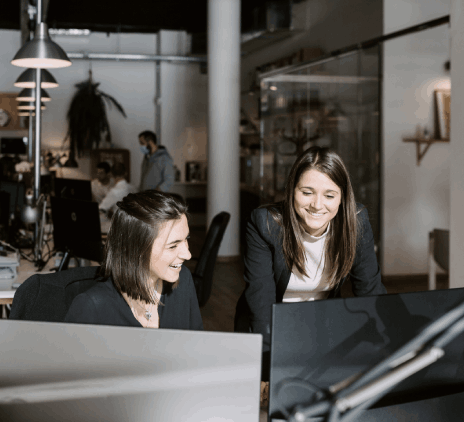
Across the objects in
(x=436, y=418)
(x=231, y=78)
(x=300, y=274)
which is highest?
(x=231, y=78)

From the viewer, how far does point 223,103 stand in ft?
25.5

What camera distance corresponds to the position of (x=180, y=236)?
1.54 metres

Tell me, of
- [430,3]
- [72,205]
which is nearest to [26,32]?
[430,3]

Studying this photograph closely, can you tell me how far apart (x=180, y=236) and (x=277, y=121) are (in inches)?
227

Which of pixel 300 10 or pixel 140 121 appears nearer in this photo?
pixel 300 10

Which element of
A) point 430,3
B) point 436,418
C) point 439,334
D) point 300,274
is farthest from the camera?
point 430,3

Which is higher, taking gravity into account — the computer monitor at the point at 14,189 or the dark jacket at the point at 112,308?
the computer monitor at the point at 14,189

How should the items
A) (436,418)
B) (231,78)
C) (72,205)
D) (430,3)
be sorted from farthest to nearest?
(231,78), (430,3), (72,205), (436,418)

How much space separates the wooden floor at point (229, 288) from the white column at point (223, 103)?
98 centimetres

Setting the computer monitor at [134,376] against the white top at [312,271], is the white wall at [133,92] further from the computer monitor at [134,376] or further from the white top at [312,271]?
the computer monitor at [134,376]

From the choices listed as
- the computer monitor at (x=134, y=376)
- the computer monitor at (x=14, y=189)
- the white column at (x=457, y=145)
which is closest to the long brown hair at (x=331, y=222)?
the computer monitor at (x=134, y=376)

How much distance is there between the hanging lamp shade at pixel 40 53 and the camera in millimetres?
3422

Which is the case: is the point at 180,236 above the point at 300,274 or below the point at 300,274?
above

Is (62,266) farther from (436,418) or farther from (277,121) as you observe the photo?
(277,121)
